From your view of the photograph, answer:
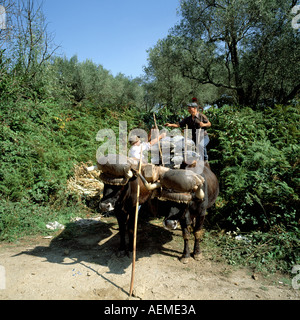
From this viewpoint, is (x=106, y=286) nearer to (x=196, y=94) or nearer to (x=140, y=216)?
(x=140, y=216)

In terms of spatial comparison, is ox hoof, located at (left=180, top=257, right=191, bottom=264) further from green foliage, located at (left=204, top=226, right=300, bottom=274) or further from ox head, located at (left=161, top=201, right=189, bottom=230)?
ox head, located at (left=161, top=201, right=189, bottom=230)

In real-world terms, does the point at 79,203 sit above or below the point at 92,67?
below

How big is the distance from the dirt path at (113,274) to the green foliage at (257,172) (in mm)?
1694

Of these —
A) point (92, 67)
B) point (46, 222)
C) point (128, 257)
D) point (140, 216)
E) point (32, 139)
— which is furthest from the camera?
point (92, 67)

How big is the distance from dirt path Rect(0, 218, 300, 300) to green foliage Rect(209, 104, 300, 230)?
1.69 metres

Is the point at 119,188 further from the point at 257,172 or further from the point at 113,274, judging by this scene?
the point at 257,172

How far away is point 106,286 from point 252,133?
7.20 metres

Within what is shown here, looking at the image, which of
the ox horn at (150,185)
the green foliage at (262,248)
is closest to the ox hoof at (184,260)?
the green foliage at (262,248)

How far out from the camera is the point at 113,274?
4.55m

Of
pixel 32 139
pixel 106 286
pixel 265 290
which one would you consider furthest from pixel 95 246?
pixel 32 139

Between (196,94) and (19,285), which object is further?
(196,94)

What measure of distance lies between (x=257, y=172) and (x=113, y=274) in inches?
176

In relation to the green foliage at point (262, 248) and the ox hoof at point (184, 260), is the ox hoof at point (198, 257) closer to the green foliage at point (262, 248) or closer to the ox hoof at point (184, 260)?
the ox hoof at point (184, 260)

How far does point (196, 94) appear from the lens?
2180cm
